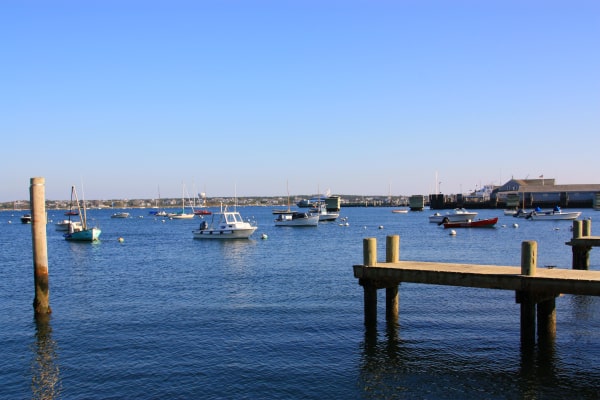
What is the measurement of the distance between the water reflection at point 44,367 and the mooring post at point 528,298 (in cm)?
1465

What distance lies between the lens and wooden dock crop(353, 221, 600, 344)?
1819 centimetres

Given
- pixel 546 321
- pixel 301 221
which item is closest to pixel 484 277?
pixel 546 321

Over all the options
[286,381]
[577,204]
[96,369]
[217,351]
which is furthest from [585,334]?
[577,204]

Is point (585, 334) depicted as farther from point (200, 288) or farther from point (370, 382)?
point (200, 288)

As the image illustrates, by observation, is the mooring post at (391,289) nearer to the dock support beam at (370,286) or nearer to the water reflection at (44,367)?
the dock support beam at (370,286)

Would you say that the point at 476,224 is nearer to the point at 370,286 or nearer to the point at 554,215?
the point at 554,215

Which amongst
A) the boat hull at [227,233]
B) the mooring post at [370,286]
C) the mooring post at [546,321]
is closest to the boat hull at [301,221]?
the boat hull at [227,233]

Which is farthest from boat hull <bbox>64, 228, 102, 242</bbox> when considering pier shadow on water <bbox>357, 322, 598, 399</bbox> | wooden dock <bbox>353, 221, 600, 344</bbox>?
pier shadow on water <bbox>357, 322, 598, 399</bbox>

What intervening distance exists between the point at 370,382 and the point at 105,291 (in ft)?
73.4

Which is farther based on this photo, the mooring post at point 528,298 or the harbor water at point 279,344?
the mooring post at point 528,298

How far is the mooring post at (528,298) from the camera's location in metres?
18.7

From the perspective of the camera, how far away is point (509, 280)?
18812 mm

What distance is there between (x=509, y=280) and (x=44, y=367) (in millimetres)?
15592

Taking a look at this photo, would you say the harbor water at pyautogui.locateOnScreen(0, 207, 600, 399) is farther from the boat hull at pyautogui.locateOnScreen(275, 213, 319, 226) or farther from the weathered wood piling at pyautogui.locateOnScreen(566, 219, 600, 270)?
the boat hull at pyautogui.locateOnScreen(275, 213, 319, 226)
